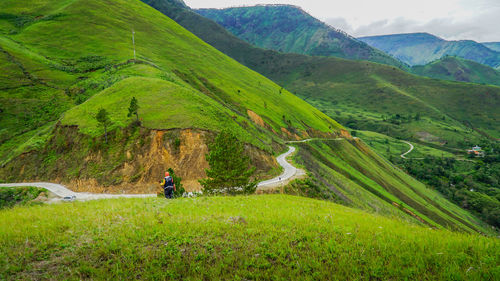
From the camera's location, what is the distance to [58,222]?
27.3 ft

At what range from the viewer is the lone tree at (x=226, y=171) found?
21.7m

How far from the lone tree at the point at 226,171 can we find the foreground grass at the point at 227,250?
12.6 meters

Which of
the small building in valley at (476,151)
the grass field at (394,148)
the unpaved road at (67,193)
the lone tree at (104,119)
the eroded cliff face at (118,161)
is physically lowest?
the grass field at (394,148)

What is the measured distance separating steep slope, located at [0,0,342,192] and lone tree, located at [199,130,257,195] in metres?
9.58

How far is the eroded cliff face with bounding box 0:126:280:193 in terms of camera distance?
29172 mm

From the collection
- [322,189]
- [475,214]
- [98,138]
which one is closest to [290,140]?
[322,189]

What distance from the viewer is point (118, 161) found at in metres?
A: 30.2

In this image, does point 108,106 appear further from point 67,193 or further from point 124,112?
point 67,193

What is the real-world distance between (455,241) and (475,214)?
129 metres

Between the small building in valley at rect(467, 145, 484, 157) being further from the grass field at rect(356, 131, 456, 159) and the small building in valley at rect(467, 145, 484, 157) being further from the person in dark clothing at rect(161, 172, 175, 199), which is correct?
the person in dark clothing at rect(161, 172, 175, 199)

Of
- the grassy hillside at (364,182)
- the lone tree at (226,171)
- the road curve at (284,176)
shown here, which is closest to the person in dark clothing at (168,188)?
the lone tree at (226,171)

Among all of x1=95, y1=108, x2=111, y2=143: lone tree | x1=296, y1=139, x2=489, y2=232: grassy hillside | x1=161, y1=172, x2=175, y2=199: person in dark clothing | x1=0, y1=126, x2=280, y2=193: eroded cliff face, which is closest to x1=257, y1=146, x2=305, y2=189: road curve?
x1=296, y1=139, x2=489, y2=232: grassy hillside

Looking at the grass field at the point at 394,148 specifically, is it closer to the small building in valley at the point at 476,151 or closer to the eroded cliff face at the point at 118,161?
the small building in valley at the point at 476,151

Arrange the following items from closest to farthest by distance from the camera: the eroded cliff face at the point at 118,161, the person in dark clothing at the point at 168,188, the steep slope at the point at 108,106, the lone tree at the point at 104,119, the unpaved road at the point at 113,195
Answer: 1. the person in dark clothing at the point at 168,188
2. the unpaved road at the point at 113,195
3. the eroded cliff face at the point at 118,161
4. the lone tree at the point at 104,119
5. the steep slope at the point at 108,106
